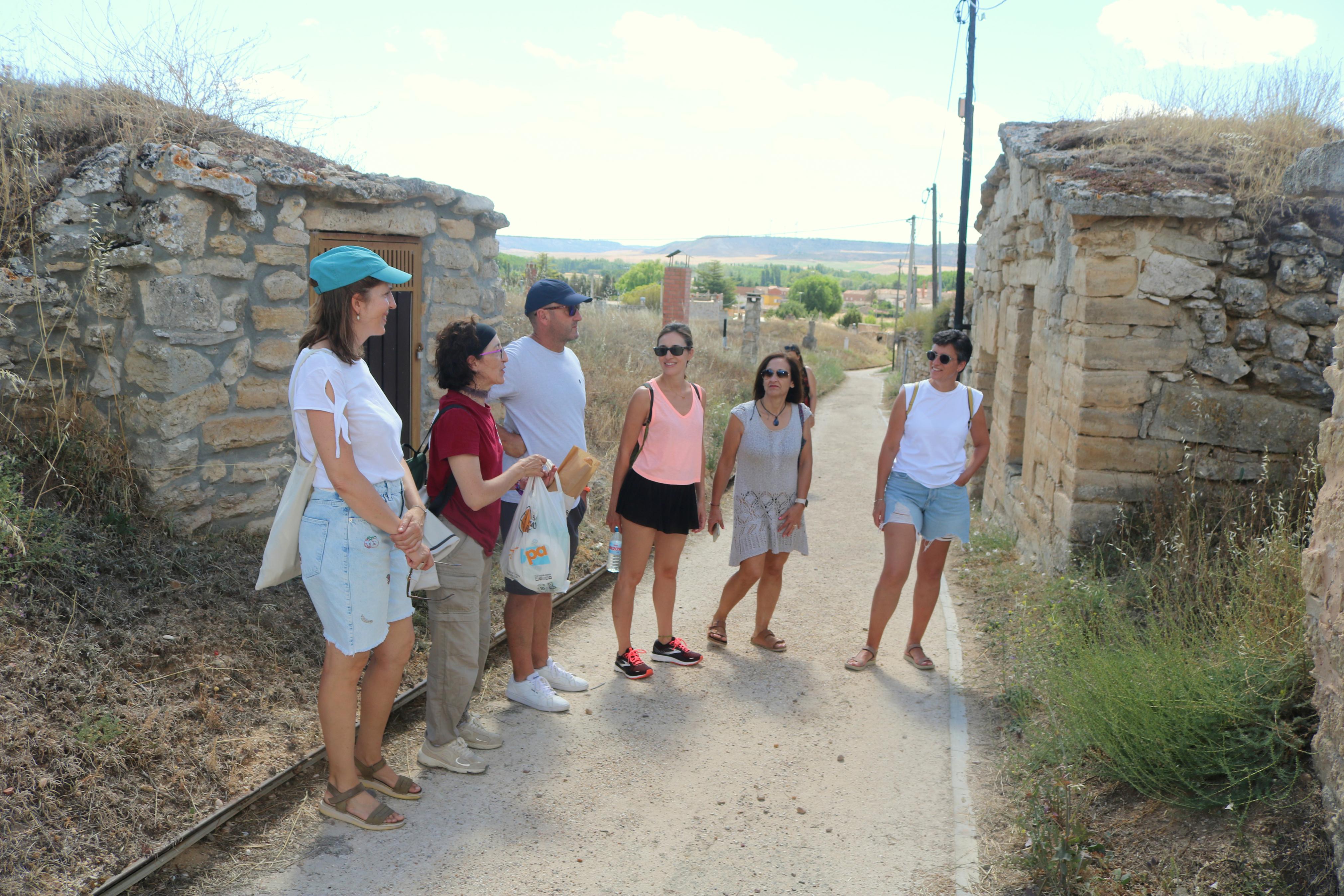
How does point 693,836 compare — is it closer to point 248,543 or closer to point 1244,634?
point 1244,634

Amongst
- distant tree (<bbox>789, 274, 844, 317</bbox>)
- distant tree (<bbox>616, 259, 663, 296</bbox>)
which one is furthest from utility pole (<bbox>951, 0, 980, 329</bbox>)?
distant tree (<bbox>789, 274, 844, 317</bbox>)

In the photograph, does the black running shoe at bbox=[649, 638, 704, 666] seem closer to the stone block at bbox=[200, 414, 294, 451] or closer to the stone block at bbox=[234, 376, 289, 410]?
the stone block at bbox=[200, 414, 294, 451]

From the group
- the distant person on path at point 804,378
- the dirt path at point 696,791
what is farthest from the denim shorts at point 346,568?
the distant person on path at point 804,378

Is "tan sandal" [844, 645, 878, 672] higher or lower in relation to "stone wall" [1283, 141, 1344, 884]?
lower

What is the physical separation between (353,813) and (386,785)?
0.70 feet

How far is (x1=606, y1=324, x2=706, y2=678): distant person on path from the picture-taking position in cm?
481

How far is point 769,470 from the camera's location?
5238mm

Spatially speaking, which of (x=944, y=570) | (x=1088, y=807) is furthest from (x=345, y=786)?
(x=944, y=570)

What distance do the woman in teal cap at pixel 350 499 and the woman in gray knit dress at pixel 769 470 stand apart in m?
2.25

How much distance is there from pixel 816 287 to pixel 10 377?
8365 centimetres

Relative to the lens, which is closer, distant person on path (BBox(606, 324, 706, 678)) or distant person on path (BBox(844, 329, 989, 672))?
distant person on path (BBox(606, 324, 706, 678))

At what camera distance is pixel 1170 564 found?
5391 mm

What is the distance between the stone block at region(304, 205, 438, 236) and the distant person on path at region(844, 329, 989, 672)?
3.31 meters

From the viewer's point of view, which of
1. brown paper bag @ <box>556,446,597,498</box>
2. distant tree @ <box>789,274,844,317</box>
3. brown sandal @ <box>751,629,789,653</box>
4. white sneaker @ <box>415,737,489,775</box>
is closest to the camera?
white sneaker @ <box>415,737,489,775</box>
